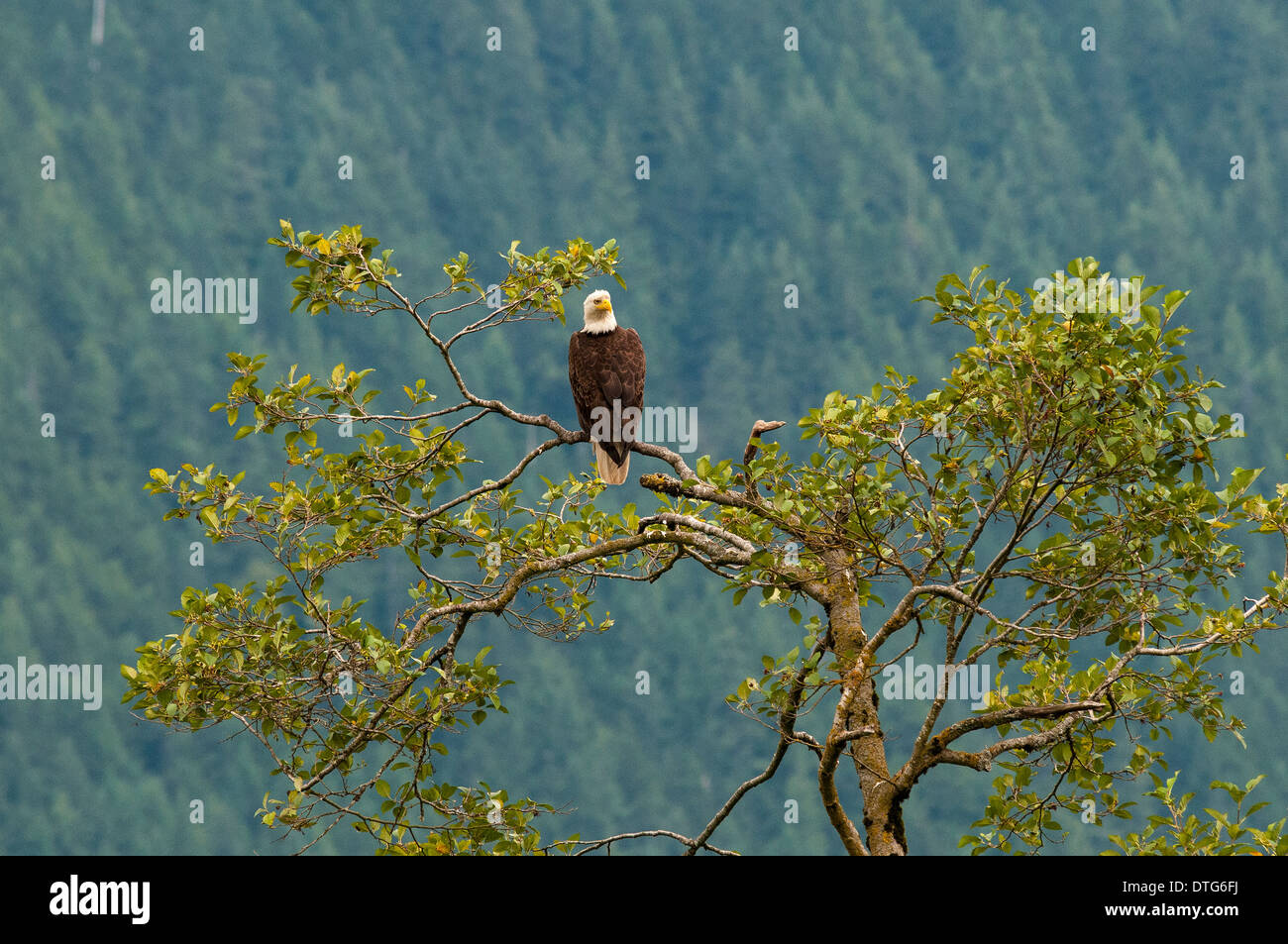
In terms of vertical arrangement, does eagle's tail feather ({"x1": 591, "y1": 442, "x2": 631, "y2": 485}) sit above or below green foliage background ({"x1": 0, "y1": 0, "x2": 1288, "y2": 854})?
below

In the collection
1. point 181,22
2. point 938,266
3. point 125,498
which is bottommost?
point 125,498

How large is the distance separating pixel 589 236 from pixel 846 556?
81608 millimetres

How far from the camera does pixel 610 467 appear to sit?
32.8 ft

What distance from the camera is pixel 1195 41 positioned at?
306 ft

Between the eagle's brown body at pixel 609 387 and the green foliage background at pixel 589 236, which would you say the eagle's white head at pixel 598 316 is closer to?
the eagle's brown body at pixel 609 387

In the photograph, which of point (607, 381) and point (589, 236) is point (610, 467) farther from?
point (589, 236)

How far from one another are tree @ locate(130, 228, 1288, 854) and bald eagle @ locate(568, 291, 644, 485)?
7.17 ft

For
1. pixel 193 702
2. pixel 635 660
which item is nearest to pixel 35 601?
pixel 635 660

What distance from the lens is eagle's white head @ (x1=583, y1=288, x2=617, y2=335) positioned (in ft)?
34.1

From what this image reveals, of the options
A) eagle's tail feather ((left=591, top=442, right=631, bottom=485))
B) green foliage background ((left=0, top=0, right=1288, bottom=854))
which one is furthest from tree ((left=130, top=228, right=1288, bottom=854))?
green foliage background ((left=0, top=0, right=1288, bottom=854))

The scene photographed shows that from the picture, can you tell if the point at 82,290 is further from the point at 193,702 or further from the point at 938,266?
the point at 193,702

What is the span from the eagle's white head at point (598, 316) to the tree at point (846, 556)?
257 centimetres

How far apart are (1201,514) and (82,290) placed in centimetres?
8502

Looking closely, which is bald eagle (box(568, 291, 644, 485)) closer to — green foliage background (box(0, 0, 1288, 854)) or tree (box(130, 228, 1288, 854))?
tree (box(130, 228, 1288, 854))
